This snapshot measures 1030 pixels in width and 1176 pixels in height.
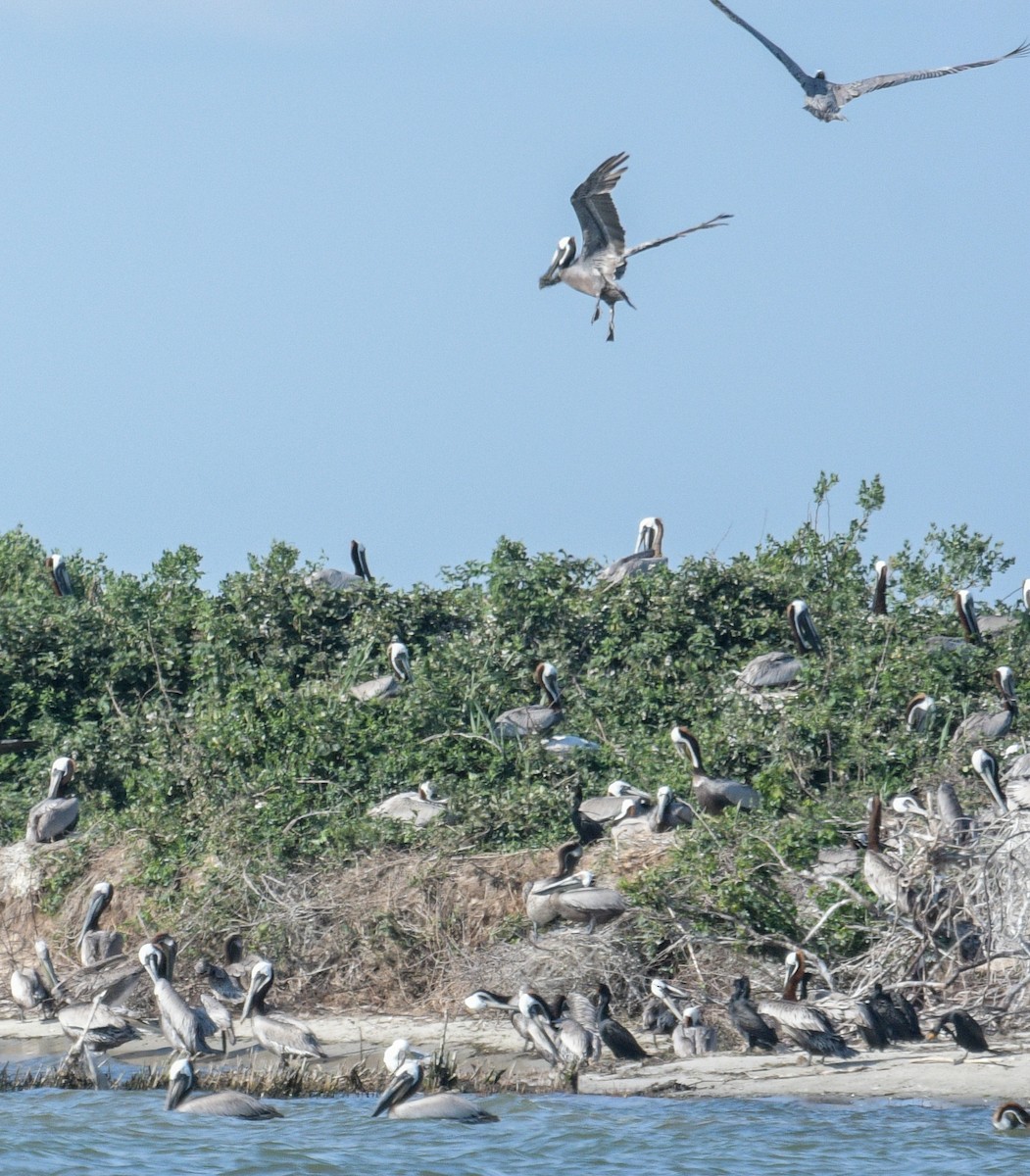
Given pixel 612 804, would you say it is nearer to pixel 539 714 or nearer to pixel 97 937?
pixel 539 714

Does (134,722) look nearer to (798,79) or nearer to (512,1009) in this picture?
(512,1009)

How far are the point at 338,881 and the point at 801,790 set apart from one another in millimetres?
3691

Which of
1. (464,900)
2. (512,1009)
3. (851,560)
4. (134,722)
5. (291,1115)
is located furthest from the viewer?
(851,560)

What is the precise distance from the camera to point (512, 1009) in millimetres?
11852

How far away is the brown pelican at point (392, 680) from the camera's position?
16453mm

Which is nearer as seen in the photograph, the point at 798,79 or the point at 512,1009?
the point at 512,1009

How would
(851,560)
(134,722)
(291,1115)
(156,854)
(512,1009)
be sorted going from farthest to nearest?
(851,560)
(134,722)
(156,854)
(512,1009)
(291,1115)

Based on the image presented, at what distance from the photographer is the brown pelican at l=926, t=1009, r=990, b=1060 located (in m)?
10.9

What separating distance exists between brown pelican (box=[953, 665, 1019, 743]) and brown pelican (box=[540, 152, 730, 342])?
14.1 ft

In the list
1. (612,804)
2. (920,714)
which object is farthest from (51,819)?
(920,714)

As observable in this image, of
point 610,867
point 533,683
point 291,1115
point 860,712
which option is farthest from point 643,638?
point 291,1115

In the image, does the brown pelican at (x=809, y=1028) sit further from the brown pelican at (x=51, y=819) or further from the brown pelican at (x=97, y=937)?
the brown pelican at (x=51, y=819)

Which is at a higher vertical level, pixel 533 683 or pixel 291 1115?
pixel 533 683

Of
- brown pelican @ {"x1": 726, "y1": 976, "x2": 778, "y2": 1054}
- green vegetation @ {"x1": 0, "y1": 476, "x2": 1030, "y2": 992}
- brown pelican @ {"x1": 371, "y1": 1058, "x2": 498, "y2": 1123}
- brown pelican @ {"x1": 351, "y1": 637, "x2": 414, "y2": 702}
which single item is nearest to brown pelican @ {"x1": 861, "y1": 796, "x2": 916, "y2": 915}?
green vegetation @ {"x1": 0, "y1": 476, "x2": 1030, "y2": 992}
